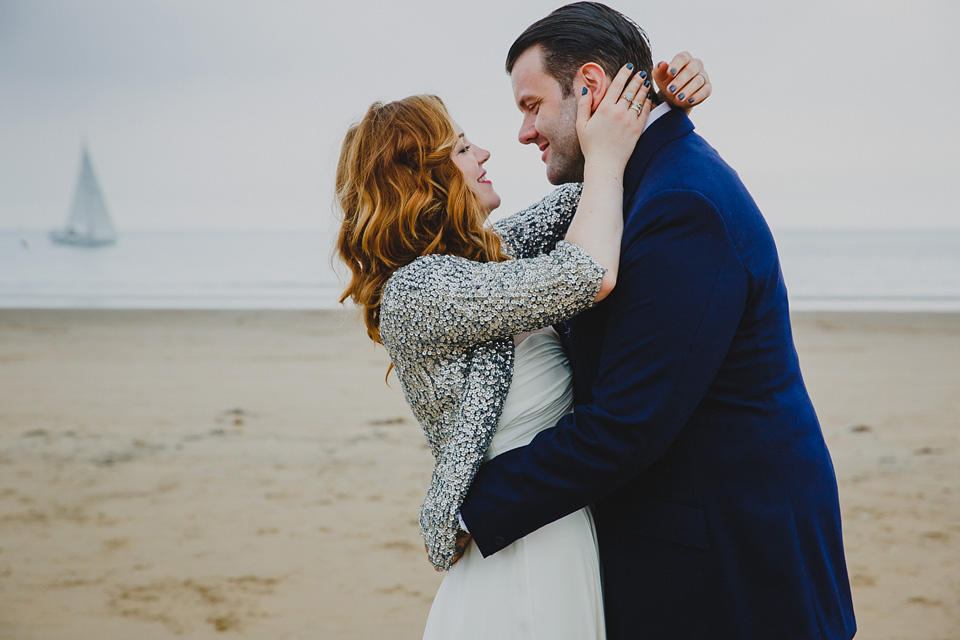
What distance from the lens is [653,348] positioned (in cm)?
151

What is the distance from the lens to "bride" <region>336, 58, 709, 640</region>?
1664 millimetres

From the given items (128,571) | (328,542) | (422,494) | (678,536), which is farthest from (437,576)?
(678,536)

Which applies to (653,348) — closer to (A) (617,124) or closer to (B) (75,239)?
(A) (617,124)

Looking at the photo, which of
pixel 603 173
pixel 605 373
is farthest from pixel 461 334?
pixel 603 173

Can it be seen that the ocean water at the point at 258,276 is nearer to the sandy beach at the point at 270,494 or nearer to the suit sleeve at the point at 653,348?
the sandy beach at the point at 270,494

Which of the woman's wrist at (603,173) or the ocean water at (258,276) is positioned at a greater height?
the woman's wrist at (603,173)

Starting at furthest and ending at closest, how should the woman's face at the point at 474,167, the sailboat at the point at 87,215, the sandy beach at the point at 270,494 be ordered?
the sailboat at the point at 87,215
the sandy beach at the point at 270,494
the woman's face at the point at 474,167

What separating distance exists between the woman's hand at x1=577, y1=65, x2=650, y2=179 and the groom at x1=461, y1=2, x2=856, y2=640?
4 centimetres

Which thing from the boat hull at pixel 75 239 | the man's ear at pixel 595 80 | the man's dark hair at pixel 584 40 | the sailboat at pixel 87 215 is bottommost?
the boat hull at pixel 75 239

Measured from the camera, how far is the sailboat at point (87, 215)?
42344 millimetres

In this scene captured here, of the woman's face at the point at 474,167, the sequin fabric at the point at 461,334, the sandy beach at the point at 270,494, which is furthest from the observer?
the sandy beach at the point at 270,494

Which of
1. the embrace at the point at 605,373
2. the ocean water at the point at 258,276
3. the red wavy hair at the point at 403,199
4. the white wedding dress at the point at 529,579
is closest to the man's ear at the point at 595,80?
the embrace at the point at 605,373

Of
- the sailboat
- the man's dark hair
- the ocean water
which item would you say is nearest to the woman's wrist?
the man's dark hair

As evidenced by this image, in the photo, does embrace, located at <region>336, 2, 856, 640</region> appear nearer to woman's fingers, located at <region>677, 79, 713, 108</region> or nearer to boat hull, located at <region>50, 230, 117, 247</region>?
woman's fingers, located at <region>677, 79, 713, 108</region>
